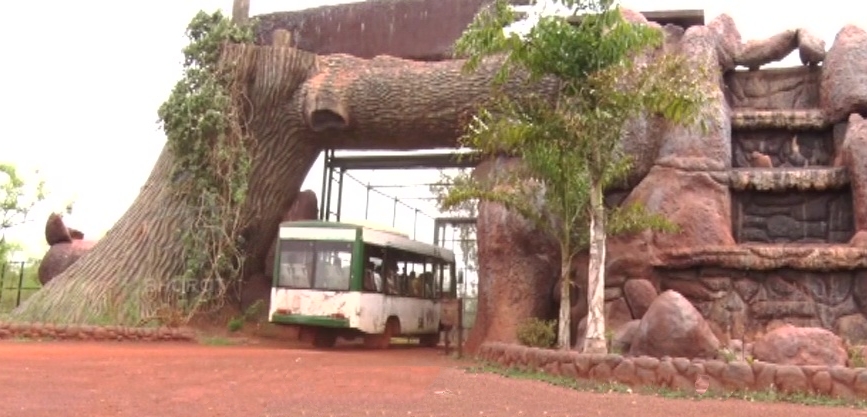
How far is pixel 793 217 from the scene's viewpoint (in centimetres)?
1307

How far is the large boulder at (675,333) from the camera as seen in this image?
907cm

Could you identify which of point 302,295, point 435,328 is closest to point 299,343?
point 302,295

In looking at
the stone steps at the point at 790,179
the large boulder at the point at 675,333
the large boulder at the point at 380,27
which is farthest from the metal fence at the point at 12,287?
the stone steps at the point at 790,179

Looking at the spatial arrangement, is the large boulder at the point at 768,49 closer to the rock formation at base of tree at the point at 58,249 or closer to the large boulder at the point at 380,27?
the large boulder at the point at 380,27

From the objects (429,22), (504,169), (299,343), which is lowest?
(299,343)

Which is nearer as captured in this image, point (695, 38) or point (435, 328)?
point (695, 38)

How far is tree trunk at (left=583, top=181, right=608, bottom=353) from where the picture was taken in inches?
383

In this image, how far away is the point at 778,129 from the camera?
14289 millimetres

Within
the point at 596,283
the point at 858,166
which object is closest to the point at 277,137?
the point at 596,283

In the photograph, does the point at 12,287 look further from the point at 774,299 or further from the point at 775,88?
the point at 774,299

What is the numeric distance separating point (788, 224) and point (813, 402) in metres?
6.18

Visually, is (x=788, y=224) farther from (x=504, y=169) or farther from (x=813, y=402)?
(x=813, y=402)

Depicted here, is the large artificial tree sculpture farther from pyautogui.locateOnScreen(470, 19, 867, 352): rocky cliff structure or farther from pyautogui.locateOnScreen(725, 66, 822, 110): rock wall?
pyautogui.locateOnScreen(725, 66, 822, 110): rock wall

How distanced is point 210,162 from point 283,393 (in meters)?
9.93
